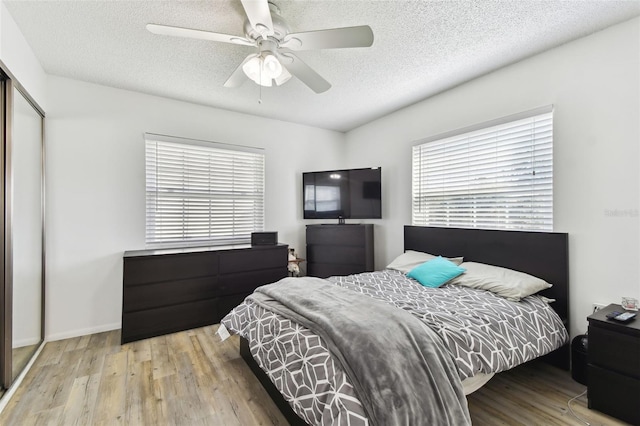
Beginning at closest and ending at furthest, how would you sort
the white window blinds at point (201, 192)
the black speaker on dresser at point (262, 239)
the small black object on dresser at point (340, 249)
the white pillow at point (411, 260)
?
the white pillow at point (411, 260)
the white window blinds at point (201, 192)
the black speaker on dresser at point (262, 239)
the small black object on dresser at point (340, 249)

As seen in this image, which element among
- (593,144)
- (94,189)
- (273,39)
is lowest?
(94,189)

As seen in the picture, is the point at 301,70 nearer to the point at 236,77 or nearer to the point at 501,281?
the point at 236,77

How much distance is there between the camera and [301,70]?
2.08m

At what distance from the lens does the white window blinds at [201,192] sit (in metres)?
3.35

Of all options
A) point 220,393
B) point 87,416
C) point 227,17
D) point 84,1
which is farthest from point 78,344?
point 227,17

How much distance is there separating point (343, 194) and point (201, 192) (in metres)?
1.90

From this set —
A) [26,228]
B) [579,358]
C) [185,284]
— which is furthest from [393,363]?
[26,228]

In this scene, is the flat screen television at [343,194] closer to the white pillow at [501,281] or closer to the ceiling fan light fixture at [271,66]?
the white pillow at [501,281]

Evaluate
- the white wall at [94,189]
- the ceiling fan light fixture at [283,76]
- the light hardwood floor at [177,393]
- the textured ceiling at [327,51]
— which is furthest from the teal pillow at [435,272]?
the white wall at [94,189]

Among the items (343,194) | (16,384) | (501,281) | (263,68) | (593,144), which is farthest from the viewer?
(343,194)

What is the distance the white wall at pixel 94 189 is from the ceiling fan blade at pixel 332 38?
7.53 ft

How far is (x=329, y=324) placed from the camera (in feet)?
5.29

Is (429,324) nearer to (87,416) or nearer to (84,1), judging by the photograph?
(87,416)

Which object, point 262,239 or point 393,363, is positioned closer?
point 393,363
